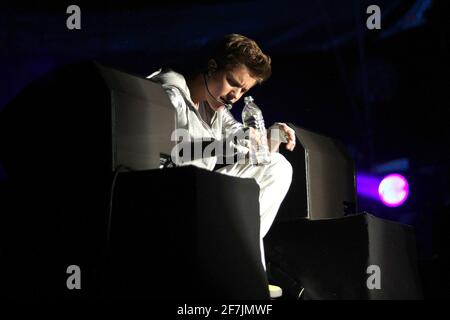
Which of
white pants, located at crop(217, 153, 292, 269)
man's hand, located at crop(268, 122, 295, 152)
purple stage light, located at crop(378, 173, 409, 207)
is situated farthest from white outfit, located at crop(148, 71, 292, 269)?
purple stage light, located at crop(378, 173, 409, 207)

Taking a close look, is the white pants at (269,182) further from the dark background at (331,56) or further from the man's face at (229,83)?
the dark background at (331,56)

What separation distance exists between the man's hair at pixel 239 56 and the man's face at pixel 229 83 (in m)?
0.02

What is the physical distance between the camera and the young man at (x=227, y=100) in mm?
2000

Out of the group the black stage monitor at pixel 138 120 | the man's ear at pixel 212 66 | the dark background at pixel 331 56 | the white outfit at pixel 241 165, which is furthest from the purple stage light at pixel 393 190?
the black stage monitor at pixel 138 120

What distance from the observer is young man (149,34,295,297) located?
2000 millimetres

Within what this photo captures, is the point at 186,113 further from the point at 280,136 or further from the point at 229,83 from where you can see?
the point at 280,136

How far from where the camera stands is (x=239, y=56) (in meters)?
2.12

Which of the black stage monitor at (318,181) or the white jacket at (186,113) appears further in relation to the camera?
the black stage monitor at (318,181)

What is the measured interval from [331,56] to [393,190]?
3.55 ft

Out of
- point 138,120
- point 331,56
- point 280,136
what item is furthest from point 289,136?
point 331,56

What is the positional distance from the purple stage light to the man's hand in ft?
5.16
